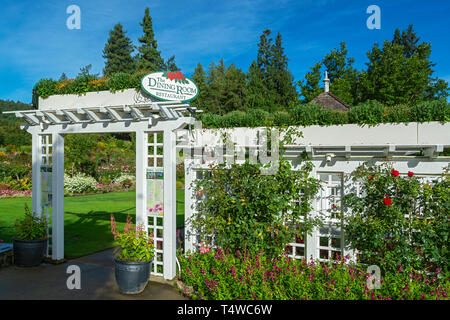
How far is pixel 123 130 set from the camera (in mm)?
5082

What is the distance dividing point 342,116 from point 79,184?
1323 centimetres

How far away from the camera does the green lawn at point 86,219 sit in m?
7.01

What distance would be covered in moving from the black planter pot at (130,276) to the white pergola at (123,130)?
505 millimetres

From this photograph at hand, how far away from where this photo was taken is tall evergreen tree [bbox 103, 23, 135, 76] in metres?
35.3

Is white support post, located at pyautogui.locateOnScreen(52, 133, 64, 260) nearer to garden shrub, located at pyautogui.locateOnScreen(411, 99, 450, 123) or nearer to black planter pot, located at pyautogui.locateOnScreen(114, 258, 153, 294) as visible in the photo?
black planter pot, located at pyautogui.locateOnScreen(114, 258, 153, 294)

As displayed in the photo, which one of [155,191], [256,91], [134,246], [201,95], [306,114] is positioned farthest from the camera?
[201,95]

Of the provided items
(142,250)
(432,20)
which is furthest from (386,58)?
(142,250)

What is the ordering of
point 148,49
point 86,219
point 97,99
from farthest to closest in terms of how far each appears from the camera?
point 148,49
point 86,219
point 97,99

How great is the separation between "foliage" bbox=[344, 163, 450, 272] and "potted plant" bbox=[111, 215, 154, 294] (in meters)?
Result: 2.76

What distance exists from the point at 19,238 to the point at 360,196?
18.0 ft

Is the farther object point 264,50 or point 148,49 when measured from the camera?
point 264,50
